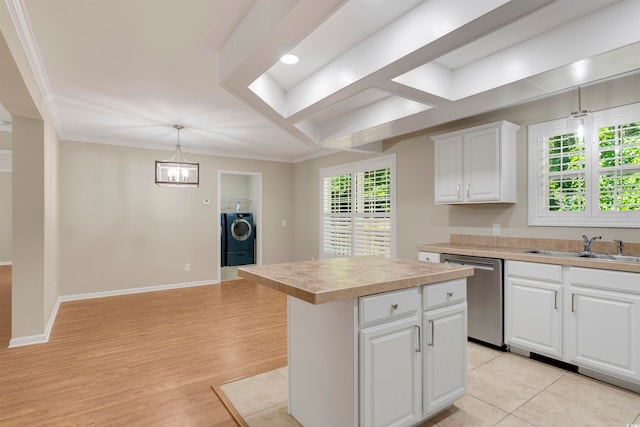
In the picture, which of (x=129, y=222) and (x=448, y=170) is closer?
(x=448, y=170)

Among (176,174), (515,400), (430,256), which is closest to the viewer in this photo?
(515,400)

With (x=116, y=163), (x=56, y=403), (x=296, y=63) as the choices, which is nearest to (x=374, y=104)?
(x=296, y=63)

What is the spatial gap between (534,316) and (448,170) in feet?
5.44

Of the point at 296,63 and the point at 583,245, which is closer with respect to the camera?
the point at 296,63

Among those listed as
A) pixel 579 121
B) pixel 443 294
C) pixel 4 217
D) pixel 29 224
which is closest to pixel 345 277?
pixel 443 294

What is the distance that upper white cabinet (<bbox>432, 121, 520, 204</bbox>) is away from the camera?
10.6ft

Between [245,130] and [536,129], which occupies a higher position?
[245,130]

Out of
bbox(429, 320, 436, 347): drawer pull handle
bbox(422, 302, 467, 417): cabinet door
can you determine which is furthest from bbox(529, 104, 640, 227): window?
bbox(429, 320, 436, 347): drawer pull handle

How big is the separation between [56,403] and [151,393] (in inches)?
23.3

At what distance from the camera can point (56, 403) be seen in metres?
2.25

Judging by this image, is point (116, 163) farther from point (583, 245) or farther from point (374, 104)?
point (583, 245)

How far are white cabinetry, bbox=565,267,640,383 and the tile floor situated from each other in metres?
0.17

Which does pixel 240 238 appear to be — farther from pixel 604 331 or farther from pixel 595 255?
pixel 604 331

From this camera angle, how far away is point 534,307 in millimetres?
2758
